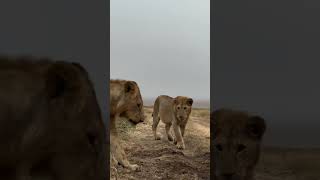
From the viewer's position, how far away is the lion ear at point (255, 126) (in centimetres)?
628

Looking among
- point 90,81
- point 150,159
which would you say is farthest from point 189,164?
point 90,81

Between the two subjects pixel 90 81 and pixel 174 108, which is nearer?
pixel 90 81

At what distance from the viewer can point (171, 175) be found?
9078 mm

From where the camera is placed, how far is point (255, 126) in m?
6.29

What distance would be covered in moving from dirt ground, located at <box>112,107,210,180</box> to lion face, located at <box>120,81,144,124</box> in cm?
66

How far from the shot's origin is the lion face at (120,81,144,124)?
1052 cm

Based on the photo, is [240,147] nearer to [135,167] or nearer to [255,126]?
[255,126]

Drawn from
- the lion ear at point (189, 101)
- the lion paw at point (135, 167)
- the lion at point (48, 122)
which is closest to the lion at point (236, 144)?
the lion at point (48, 122)

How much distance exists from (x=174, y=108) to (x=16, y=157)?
11069mm

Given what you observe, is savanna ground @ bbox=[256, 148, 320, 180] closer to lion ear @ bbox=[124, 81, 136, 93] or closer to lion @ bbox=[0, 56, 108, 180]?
lion ear @ bbox=[124, 81, 136, 93]

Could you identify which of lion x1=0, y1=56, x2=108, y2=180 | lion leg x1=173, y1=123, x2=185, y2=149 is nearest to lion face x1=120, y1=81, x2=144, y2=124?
lion leg x1=173, y1=123, x2=185, y2=149

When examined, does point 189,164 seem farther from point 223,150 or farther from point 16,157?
point 16,157

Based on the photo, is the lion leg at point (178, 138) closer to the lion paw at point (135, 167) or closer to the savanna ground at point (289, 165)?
the savanna ground at point (289, 165)

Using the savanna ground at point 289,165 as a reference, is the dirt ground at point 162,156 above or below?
above
